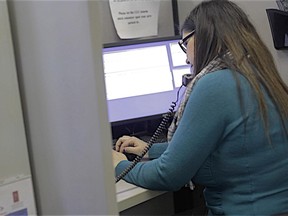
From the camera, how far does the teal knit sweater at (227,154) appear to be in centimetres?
111

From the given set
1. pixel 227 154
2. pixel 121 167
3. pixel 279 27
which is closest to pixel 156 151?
pixel 121 167

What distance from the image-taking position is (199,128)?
1.10 m

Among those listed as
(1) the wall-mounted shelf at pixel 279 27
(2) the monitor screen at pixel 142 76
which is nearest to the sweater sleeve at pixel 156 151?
(2) the monitor screen at pixel 142 76

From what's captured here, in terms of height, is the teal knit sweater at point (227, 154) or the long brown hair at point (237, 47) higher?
the long brown hair at point (237, 47)

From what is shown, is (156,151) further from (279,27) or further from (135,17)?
(279,27)

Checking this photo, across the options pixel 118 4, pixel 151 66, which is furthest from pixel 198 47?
pixel 118 4

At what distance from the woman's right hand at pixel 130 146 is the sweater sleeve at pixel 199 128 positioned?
290mm

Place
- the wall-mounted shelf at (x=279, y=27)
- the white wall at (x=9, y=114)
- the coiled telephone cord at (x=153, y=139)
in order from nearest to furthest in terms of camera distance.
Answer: the white wall at (x=9, y=114) < the coiled telephone cord at (x=153, y=139) < the wall-mounted shelf at (x=279, y=27)

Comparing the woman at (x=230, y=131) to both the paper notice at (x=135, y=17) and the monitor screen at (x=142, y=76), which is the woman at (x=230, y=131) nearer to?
the monitor screen at (x=142, y=76)

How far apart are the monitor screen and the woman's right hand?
17cm

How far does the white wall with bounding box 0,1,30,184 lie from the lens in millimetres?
842

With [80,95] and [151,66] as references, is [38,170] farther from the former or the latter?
[151,66]

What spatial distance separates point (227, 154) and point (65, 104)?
0.52m

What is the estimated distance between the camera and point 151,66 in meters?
1.72
